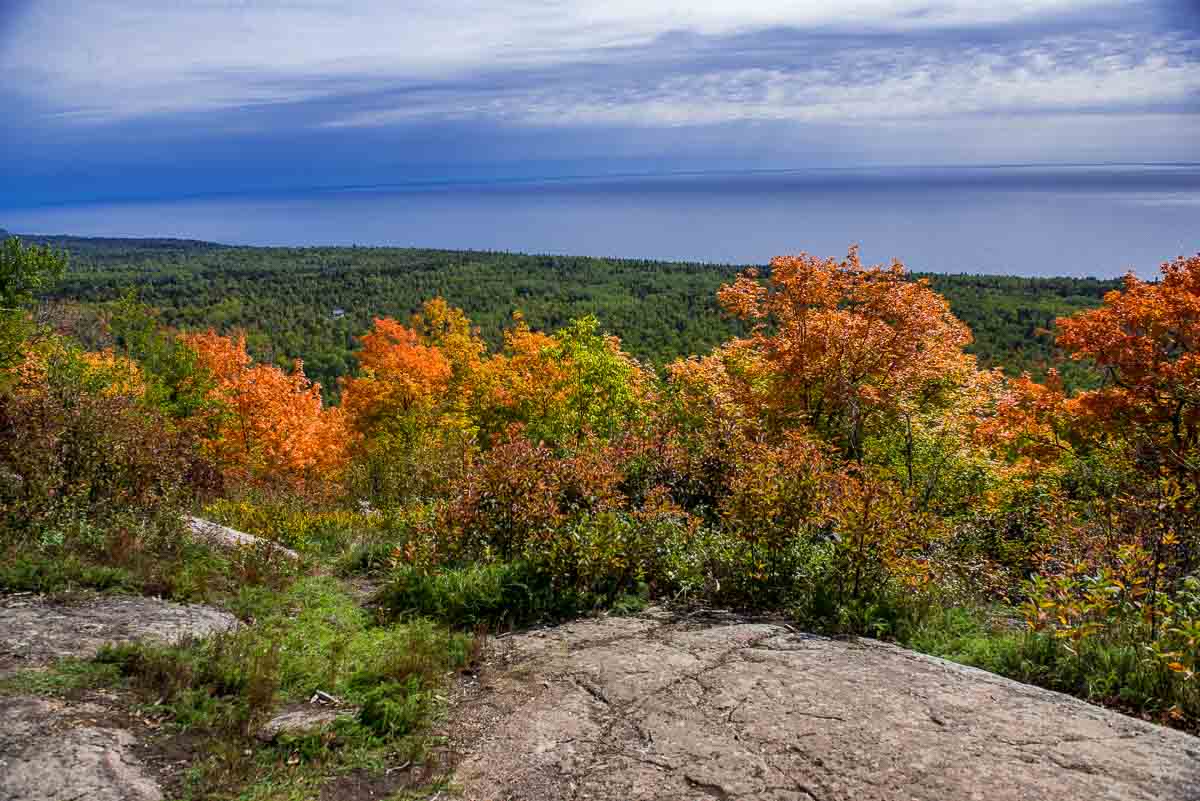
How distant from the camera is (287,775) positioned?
378 cm

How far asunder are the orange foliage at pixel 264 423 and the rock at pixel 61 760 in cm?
2863

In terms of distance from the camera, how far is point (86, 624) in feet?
17.3

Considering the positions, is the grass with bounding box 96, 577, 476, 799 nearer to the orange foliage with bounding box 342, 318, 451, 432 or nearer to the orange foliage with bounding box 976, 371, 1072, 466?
the orange foliage with bounding box 976, 371, 1072, 466

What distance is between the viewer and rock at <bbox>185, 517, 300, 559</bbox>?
7840mm

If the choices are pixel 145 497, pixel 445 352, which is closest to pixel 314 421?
pixel 445 352

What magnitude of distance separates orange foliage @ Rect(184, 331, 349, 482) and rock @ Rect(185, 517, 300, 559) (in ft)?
77.7

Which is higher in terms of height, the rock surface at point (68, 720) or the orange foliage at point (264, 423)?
the rock surface at point (68, 720)

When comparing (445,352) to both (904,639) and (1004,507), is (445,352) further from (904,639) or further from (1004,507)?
(904,639)

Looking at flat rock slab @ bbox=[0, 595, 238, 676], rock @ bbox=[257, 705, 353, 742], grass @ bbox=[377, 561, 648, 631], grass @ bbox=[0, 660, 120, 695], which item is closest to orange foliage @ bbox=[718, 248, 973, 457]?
grass @ bbox=[377, 561, 648, 631]

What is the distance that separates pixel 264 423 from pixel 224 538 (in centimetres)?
2870

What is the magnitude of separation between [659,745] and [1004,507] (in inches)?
316

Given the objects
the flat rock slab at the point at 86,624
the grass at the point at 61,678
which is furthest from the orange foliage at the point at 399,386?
the grass at the point at 61,678

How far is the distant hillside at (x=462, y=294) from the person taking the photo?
6969 centimetres

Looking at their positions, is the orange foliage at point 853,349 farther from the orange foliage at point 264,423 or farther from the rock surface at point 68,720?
the orange foliage at point 264,423
